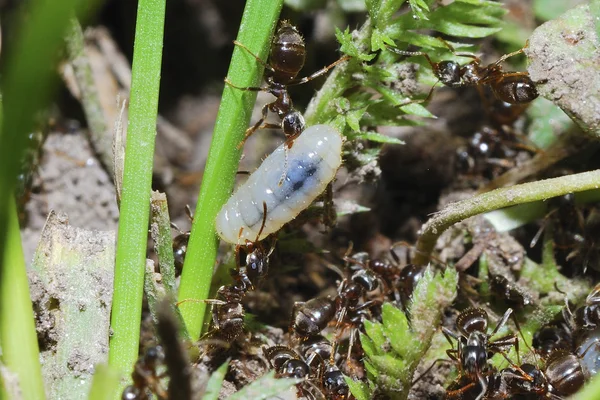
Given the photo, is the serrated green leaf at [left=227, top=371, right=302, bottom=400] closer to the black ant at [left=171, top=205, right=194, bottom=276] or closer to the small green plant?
the small green plant

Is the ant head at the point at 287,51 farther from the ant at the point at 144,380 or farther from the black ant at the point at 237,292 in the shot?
the ant at the point at 144,380

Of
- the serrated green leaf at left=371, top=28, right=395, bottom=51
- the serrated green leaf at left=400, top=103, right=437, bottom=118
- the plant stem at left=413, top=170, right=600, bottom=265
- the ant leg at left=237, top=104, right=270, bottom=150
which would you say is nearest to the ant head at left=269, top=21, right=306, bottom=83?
the ant leg at left=237, top=104, right=270, bottom=150

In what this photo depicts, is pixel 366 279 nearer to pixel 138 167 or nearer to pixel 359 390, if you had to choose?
pixel 359 390

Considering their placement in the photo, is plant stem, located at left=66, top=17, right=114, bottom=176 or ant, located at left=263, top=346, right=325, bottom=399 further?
plant stem, located at left=66, top=17, right=114, bottom=176

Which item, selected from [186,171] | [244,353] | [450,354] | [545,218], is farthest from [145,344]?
[545,218]

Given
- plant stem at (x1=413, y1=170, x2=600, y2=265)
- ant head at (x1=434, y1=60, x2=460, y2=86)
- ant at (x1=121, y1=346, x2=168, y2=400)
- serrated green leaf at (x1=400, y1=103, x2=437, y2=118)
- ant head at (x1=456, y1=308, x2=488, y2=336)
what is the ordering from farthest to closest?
1. ant head at (x1=434, y1=60, x2=460, y2=86)
2. serrated green leaf at (x1=400, y1=103, x2=437, y2=118)
3. ant head at (x1=456, y1=308, x2=488, y2=336)
4. plant stem at (x1=413, y1=170, x2=600, y2=265)
5. ant at (x1=121, y1=346, x2=168, y2=400)

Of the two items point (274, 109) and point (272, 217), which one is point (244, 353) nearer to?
point (272, 217)
